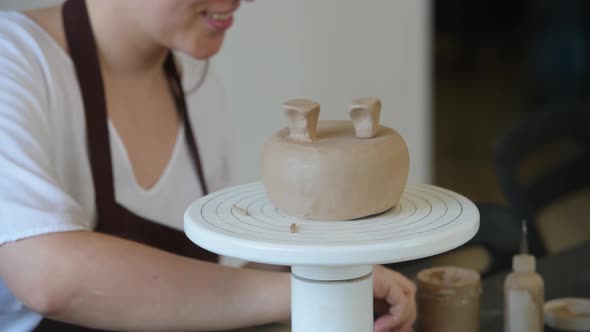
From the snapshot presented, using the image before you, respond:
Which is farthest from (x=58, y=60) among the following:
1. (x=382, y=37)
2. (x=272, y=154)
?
(x=382, y=37)

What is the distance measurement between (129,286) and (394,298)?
286 millimetres

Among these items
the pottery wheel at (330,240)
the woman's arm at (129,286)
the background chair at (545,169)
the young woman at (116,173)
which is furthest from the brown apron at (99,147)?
the background chair at (545,169)

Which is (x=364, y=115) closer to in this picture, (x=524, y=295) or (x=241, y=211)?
(x=241, y=211)

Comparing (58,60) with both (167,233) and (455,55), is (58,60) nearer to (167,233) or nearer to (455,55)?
(167,233)

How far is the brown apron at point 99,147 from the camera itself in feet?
3.55

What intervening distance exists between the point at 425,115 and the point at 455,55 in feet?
13.8

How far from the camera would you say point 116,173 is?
1120 millimetres

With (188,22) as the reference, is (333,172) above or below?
below

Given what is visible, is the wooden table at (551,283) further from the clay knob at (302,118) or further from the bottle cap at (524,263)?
the clay knob at (302,118)

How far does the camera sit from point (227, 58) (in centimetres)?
201

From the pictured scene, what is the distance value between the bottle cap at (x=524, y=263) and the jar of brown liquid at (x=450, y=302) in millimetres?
48

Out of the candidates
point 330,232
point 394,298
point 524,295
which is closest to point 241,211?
point 330,232

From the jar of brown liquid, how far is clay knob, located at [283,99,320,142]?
27 centimetres

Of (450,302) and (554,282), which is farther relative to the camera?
(554,282)
